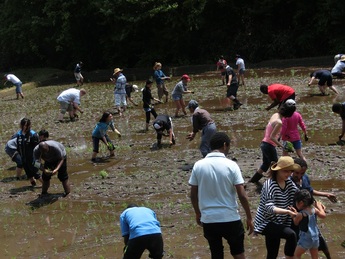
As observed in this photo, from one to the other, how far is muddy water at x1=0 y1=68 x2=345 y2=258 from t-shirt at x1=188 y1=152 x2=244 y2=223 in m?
1.94

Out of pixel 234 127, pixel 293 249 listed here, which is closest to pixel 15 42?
pixel 234 127

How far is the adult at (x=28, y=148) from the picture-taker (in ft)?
43.4

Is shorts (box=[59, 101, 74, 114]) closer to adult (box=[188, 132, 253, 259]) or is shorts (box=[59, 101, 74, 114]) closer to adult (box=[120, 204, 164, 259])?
adult (box=[120, 204, 164, 259])

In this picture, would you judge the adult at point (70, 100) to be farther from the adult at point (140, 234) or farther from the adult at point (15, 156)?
the adult at point (140, 234)

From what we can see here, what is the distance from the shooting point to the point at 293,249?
7.03m

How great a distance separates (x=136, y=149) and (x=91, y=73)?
24322 mm

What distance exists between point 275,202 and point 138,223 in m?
1.58

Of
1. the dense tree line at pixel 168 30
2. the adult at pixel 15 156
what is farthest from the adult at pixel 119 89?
the dense tree line at pixel 168 30

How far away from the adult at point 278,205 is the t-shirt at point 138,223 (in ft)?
3.95

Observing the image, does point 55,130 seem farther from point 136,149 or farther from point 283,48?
point 283,48

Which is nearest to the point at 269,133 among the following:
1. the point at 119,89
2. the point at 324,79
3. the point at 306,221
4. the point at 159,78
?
the point at 306,221

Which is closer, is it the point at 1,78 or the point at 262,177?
the point at 262,177

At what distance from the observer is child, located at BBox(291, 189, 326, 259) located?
6.77m

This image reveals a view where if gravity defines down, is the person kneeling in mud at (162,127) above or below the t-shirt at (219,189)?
below
